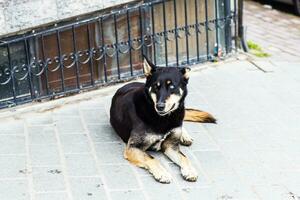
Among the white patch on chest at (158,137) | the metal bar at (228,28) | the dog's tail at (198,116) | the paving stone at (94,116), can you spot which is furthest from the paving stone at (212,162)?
the metal bar at (228,28)

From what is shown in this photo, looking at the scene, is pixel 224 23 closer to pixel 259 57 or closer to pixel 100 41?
pixel 259 57

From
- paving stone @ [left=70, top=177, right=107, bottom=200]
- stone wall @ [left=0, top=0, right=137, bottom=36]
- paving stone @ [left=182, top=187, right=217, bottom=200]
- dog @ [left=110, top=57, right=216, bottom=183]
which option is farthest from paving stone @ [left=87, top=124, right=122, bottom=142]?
stone wall @ [left=0, top=0, right=137, bottom=36]

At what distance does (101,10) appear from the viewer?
8406 millimetres

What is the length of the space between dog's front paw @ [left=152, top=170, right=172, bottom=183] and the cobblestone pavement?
13.3 ft

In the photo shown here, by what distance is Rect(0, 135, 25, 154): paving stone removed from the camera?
22.1ft

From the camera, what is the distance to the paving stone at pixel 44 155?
21.3 feet

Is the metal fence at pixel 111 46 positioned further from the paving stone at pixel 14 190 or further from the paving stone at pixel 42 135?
the paving stone at pixel 14 190

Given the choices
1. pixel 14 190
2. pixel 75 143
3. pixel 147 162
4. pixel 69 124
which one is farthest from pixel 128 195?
pixel 69 124

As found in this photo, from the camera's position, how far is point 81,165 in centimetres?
646

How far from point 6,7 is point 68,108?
132 centimetres

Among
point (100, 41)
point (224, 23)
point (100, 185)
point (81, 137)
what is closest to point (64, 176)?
point (100, 185)

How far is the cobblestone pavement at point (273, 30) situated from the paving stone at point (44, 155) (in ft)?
13.6

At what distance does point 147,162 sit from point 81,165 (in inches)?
24.6

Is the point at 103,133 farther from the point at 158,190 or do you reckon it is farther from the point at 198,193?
the point at 198,193
